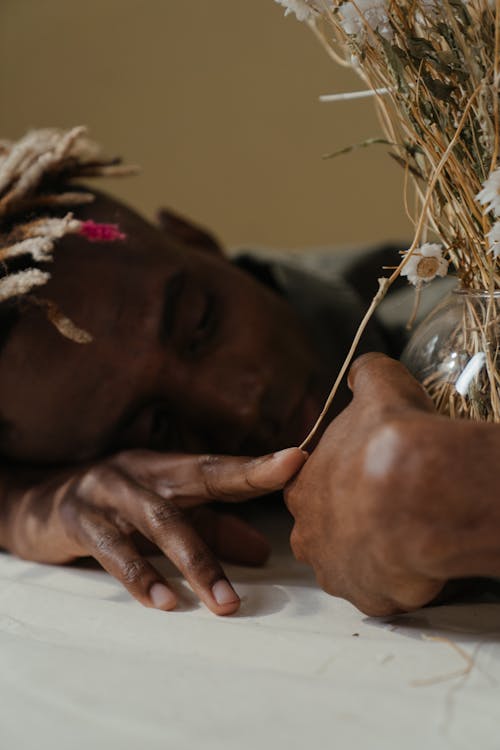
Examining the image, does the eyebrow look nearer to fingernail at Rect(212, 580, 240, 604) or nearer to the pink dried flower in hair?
the pink dried flower in hair

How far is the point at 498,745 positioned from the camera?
0.42 metres

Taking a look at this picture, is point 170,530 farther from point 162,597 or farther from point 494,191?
point 494,191

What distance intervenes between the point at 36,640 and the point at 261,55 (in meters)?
1.47

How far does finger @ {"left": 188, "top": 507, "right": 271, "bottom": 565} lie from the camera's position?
29.4 inches

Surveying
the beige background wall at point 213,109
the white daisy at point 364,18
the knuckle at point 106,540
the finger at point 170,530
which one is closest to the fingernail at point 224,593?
the finger at point 170,530

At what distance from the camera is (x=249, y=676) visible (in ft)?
1.65

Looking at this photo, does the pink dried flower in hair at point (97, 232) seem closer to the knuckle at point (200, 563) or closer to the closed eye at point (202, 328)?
the closed eye at point (202, 328)

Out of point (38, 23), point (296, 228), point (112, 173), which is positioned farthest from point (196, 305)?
point (38, 23)

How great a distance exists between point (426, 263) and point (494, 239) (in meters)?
0.06

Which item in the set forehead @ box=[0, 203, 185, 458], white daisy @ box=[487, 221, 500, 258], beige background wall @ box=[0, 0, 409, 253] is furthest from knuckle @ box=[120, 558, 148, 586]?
beige background wall @ box=[0, 0, 409, 253]

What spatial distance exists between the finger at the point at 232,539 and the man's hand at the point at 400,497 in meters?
0.21

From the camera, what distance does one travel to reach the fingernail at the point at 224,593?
608 millimetres

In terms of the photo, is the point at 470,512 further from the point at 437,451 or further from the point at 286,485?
the point at 286,485

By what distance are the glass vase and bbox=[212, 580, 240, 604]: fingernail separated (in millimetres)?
201
